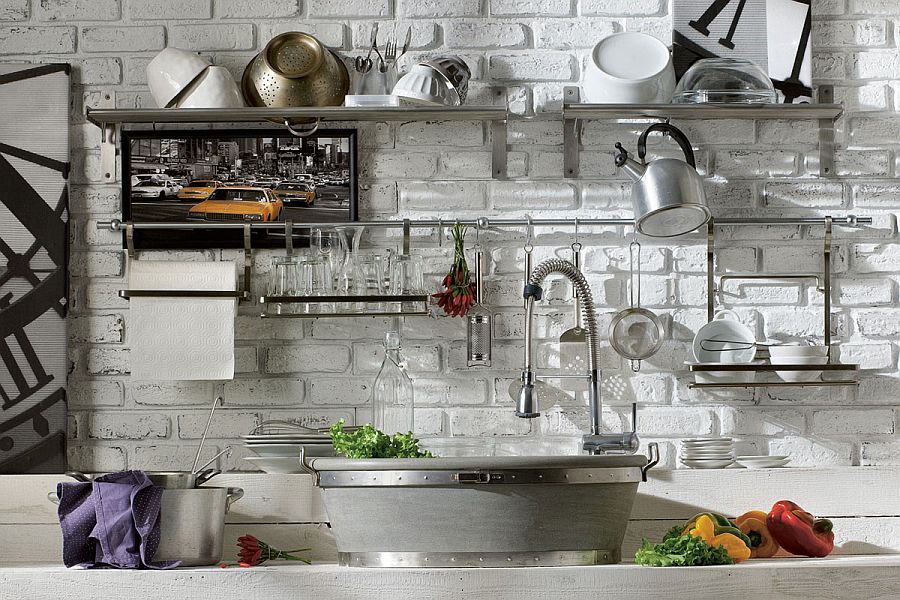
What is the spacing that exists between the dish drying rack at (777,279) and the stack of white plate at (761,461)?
0.53ft

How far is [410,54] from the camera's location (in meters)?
2.48

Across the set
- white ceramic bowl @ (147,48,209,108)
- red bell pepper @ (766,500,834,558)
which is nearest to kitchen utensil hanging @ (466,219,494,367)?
red bell pepper @ (766,500,834,558)

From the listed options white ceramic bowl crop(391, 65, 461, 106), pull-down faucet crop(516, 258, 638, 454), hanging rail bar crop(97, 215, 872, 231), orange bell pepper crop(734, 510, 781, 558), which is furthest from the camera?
hanging rail bar crop(97, 215, 872, 231)

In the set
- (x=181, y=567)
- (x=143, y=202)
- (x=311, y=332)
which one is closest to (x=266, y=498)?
(x=181, y=567)

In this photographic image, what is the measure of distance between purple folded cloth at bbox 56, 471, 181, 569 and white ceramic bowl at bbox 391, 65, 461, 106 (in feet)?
3.20

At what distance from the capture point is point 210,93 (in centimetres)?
235

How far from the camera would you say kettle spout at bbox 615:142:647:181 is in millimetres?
2271

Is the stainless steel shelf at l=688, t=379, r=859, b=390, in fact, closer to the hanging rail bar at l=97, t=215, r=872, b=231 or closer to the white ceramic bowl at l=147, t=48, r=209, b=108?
the hanging rail bar at l=97, t=215, r=872, b=231

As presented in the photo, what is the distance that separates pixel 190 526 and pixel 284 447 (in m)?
0.29

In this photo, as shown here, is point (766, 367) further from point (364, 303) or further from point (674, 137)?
point (364, 303)

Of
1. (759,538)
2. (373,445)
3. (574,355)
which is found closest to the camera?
(373,445)

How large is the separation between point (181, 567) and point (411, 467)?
1.62 ft

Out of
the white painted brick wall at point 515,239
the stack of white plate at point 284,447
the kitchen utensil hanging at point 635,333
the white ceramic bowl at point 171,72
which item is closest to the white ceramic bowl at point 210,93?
the white ceramic bowl at point 171,72

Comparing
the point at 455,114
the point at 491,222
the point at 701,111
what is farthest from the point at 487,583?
the point at 701,111
